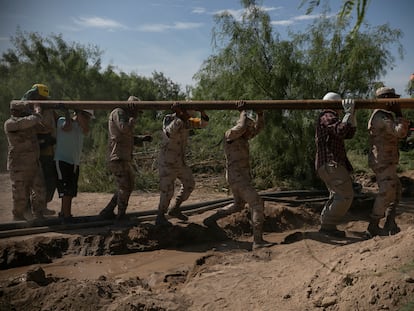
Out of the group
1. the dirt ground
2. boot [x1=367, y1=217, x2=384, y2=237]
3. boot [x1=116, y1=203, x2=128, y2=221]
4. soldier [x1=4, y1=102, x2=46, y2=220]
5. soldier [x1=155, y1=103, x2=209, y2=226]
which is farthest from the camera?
boot [x1=116, y1=203, x2=128, y2=221]

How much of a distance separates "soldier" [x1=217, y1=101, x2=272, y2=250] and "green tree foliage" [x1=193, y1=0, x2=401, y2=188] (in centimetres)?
339

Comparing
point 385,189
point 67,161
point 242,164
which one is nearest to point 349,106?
point 385,189

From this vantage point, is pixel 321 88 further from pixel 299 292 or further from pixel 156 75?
pixel 156 75

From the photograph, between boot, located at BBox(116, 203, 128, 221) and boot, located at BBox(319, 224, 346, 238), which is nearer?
boot, located at BBox(319, 224, 346, 238)

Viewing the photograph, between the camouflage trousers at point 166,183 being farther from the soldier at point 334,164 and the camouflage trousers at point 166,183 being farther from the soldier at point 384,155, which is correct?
the soldier at point 384,155

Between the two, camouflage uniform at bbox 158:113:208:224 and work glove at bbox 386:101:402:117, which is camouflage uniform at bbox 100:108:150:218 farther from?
work glove at bbox 386:101:402:117

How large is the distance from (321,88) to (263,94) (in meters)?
1.26

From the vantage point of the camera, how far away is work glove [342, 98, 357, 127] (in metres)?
5.89

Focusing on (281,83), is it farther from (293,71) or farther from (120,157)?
(120,157)

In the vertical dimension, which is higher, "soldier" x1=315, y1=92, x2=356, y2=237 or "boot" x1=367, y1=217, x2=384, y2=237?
"soldier" x1=315, y1=92, x2=356, y2=237

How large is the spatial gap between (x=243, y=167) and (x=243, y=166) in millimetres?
15

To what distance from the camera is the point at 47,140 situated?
7867 mm

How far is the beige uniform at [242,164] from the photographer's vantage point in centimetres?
625

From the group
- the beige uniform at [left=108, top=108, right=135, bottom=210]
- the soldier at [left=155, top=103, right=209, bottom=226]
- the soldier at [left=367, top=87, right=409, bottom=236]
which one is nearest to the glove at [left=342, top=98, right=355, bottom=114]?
the soldier at [left=367, top=87, right=409, bottom=236]
